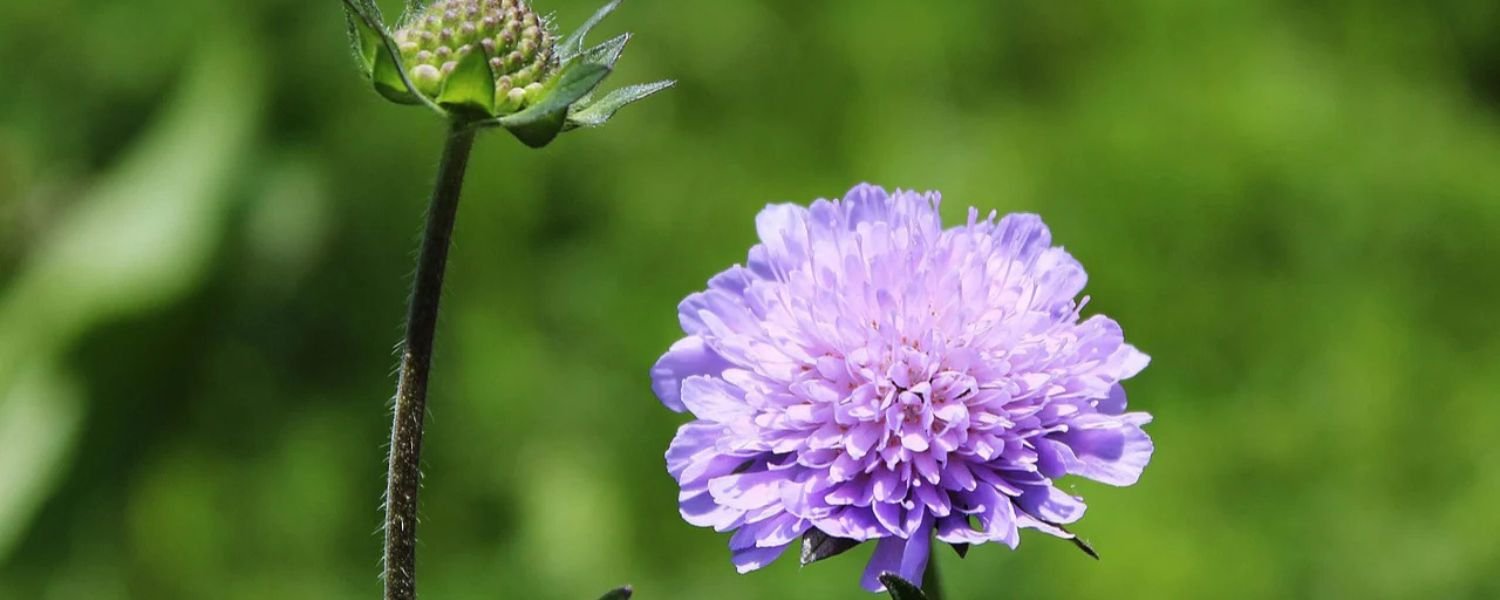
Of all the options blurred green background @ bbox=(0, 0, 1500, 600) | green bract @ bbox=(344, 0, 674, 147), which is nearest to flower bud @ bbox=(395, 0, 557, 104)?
green bract @ bbox=(344, 0, 674, 147)

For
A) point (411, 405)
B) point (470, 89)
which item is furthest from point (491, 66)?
point (411, 405)

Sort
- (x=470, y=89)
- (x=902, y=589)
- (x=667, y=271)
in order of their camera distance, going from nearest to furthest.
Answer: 1. (x=902, y=589)
2. (x=470, y=89)
3. (x=667, y=271)

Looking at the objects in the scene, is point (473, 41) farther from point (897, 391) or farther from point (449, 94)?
point (897, 391)

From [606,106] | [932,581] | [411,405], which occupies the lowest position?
[932,581]

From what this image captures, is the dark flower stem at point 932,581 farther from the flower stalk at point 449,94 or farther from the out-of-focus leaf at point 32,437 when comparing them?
the out-of-focus leaf at point 32,437

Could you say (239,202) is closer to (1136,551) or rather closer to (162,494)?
(162,494)

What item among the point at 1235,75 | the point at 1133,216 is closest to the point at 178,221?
the point at 1133,216

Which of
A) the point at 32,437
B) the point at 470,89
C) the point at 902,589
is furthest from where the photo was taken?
the point at 32,437
